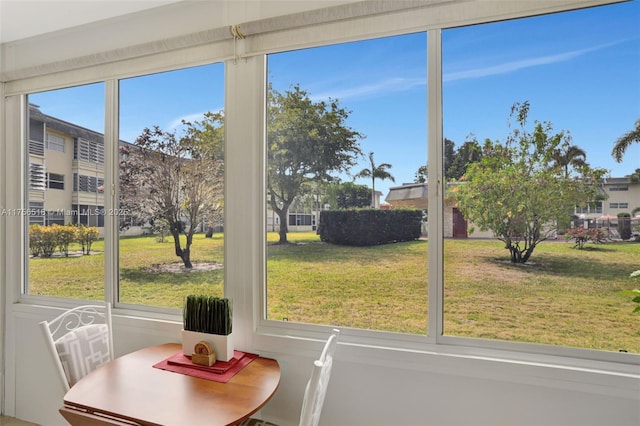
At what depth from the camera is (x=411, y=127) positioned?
1.83 meters

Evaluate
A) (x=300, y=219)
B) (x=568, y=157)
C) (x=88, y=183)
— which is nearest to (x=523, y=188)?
(x=568, y=157)

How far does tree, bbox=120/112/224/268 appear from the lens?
2.18 meters

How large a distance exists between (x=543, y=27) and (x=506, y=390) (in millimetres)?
1655

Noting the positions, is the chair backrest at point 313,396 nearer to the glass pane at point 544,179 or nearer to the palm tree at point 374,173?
the glass pane at point 544,179

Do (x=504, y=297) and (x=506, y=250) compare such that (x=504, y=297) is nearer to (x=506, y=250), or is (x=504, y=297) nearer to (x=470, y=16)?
(x=506, y=250)

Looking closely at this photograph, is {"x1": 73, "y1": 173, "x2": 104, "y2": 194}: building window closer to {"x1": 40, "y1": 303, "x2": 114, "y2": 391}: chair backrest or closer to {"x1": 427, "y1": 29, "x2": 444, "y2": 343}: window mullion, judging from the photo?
{"x1": 40, "y1": 303, "x2": 114, "y2": 391}: chair backrest

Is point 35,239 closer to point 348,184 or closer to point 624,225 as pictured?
point 348,184

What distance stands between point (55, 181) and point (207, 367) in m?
1.95

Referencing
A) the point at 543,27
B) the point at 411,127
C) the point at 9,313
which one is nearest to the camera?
the point at 543,27

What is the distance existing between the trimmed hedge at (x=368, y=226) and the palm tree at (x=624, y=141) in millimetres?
868

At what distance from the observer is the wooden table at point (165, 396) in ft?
4.29

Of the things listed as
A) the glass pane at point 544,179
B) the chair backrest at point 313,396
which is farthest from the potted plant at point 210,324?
the glass pane at point 544,179

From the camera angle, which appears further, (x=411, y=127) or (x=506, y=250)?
(x=411, y=127)

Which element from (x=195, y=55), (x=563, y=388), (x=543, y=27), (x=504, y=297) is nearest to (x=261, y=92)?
(x=195, y=55)
